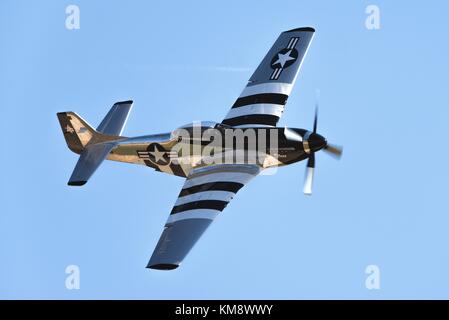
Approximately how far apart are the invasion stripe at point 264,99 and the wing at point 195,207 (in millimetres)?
3716

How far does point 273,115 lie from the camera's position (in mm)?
34094

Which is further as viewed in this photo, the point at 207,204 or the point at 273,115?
the point at 273,115

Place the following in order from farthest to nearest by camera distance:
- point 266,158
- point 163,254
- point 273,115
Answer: point 273,115 → point 266,158 → point 163,254

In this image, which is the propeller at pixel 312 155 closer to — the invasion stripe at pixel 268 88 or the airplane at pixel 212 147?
the airplane at pixel 212 147

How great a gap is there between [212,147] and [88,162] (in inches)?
181

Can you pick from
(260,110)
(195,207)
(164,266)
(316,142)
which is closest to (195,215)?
Result: (195,207)

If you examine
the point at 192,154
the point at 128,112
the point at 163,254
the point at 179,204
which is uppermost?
the point at 128,112

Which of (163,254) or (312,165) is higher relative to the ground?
(312,165)

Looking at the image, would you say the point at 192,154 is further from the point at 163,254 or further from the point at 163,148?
the point at 163,254

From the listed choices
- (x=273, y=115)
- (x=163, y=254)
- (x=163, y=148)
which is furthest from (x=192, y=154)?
(x=163, y=254)

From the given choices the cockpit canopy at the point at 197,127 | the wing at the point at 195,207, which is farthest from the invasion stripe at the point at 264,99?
the wing at the point at 195,207

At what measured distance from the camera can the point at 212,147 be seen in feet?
106

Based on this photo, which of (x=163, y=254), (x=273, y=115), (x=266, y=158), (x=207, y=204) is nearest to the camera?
(x=163, y=254)

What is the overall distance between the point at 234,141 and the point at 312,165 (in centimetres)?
295
